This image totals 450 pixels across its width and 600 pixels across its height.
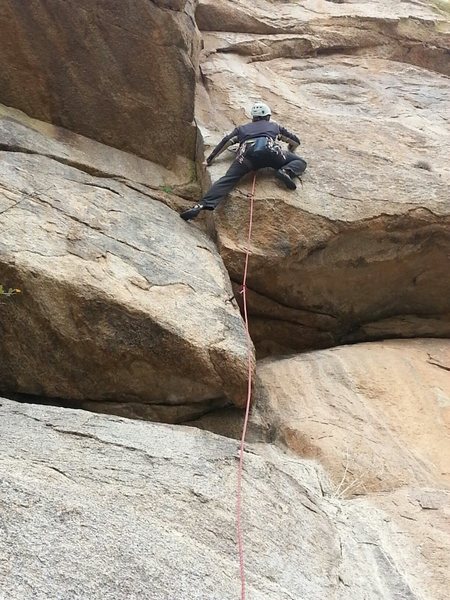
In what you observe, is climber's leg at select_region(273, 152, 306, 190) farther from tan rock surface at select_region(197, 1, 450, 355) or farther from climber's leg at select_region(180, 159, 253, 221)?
climber's leg at select_region(180, 159, 253, 221)

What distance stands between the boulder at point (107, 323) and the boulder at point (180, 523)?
A: 90 cm

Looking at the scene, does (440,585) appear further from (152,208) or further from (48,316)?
(152,208)

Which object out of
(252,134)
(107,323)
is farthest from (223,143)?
(107,323)

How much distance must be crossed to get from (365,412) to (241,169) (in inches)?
134

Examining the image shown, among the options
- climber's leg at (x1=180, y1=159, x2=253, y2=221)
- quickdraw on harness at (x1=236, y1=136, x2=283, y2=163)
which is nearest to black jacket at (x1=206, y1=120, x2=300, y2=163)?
quickdraw on harness at (x1=236, y1=136, x2=283, y2=163)

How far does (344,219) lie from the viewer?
7453 mm

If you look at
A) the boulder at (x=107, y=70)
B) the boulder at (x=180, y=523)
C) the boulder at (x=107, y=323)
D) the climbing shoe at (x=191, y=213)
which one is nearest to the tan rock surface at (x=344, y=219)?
the climbing shoe at (x=191, y=213)

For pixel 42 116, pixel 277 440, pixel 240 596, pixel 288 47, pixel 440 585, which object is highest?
pixel 288 47

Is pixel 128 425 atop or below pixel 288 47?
below

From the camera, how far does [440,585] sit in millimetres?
3852

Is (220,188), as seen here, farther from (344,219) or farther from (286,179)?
(344,219)

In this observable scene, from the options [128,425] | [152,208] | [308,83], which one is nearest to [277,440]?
[128,425]

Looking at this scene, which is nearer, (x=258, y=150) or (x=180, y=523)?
(x=180, y=523)

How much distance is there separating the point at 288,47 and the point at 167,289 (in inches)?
313
